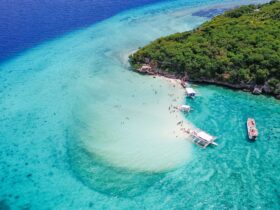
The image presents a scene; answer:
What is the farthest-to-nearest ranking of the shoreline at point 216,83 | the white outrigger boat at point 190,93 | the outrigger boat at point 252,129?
the white outrigger boat at point 190,93 → the shoreline at point 216,83 → the outrigger boat at point 252,129

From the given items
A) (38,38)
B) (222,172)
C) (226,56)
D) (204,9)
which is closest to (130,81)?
(226,56)

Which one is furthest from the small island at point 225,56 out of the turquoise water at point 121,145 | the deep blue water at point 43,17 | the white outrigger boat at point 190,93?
the deep blue water at point 43,17

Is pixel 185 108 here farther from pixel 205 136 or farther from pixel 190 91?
pixel 205 136

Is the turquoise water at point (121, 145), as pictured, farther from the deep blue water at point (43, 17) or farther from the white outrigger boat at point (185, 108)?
the deep blue water at point (43, 17)

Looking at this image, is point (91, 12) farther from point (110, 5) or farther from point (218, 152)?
point (218, 152)

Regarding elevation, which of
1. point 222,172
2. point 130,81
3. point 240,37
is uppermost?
point 240,37

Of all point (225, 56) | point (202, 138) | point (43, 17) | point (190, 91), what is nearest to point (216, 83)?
point (225, 56)

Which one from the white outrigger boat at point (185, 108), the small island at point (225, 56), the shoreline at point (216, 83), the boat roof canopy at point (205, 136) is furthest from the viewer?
the small island at point (225, 56)
